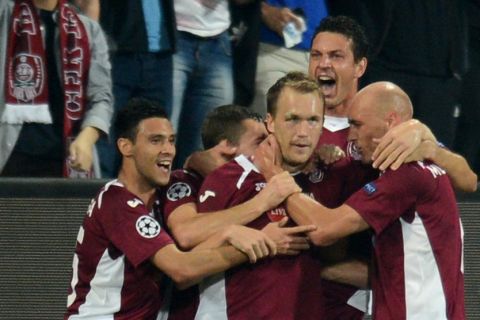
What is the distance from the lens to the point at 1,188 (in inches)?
269

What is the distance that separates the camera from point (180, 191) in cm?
618

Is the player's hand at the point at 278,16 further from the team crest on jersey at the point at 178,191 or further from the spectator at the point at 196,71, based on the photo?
the team crest on jersey at the point at 178,191

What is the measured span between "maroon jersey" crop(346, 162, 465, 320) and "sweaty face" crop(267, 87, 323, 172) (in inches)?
10.3

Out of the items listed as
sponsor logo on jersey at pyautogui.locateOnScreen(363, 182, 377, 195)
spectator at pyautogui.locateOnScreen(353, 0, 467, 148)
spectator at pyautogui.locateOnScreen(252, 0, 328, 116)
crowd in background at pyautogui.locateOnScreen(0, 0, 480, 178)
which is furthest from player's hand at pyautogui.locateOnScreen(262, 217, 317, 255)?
spectator at pyautogui.locateOnScreen(353, 0, 467, 148)

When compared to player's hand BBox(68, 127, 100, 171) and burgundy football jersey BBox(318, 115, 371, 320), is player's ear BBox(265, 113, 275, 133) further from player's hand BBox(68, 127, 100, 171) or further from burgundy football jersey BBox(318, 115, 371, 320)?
player's hand BBox(68, 127, 100, 171)

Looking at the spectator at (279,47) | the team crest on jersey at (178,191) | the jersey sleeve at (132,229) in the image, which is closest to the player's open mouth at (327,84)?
the team crest on jersey at (178,191)

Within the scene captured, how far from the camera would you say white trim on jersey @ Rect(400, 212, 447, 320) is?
19.1 feet

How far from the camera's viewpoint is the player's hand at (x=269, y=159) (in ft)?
19.5

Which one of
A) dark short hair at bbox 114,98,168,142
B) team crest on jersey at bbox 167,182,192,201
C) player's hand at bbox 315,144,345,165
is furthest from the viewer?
dark short hair at bbox 114,98,168,142

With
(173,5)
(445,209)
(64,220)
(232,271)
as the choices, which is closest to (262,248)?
(232,271)

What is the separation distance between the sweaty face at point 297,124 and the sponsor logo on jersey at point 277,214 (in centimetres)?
18

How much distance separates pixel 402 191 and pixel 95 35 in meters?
1.92

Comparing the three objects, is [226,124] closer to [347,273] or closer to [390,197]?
[347,273]

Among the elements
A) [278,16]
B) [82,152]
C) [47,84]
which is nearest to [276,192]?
[82,152]
